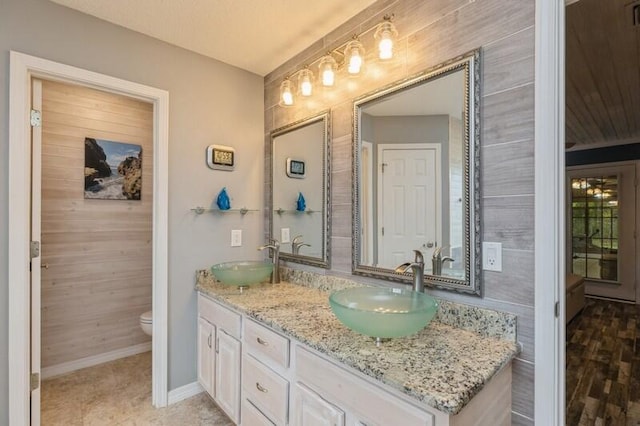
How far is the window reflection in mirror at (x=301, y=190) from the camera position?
2125 mm

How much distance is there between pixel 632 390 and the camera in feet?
7.95

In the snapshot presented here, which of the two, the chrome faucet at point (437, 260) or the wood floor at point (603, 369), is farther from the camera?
the wood floor at point (603, 369)

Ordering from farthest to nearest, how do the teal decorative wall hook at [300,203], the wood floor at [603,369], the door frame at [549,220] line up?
the teal decorative wall hook at [300,203]
the wood floor at [603,369]
the door frame at [549,220]

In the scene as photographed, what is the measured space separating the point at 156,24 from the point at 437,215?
2040 millimetres

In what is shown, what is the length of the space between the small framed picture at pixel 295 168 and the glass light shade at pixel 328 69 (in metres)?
0.60

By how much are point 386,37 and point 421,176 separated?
71 centimetres

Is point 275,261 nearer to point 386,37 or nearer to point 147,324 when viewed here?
point 147,324

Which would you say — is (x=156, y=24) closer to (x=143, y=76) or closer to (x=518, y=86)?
(x=143, y=76)

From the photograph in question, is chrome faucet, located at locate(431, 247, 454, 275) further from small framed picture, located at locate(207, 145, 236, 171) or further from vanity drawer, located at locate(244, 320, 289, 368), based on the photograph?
small framed picture, located at locate(207, 145, 236, 171)

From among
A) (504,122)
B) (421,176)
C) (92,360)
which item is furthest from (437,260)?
(92,360)

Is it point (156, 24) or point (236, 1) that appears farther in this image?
point (156, 24)

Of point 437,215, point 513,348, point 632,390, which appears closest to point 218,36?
point 437,215

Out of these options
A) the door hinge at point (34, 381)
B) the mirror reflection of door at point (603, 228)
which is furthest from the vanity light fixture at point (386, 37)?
the mirror reflection of door at point (603, 228)

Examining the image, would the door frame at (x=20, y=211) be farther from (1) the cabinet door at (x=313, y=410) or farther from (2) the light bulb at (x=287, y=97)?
(1) the cabinet door at (x=313, y=410)
